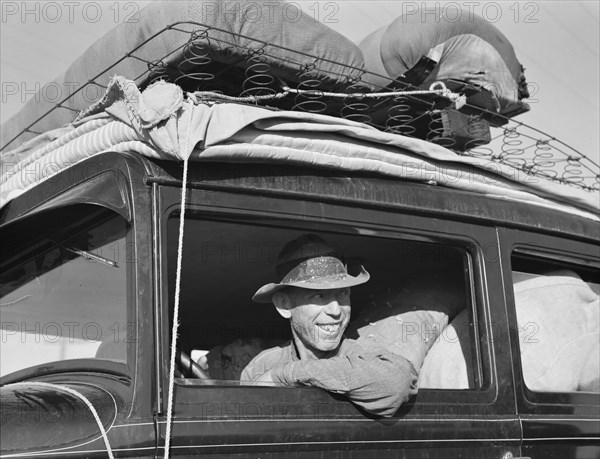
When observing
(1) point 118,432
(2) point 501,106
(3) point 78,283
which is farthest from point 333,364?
(2) point 501,106

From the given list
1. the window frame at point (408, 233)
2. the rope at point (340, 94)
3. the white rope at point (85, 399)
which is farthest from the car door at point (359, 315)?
the rope at point (340, 94)

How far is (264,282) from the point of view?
353 centimetres

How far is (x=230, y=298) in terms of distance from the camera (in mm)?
3635

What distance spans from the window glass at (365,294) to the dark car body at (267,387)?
0.10 meters

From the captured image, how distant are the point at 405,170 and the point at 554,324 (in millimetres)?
839

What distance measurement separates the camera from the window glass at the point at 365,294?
2.97 m

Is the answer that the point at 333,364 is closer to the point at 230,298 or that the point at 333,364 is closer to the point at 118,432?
the point at 118,432

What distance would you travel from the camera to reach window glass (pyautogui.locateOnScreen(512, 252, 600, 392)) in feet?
10.3

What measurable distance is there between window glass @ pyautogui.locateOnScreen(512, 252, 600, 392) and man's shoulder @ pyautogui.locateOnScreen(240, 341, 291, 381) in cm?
83

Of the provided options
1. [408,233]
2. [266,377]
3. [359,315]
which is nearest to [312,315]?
[266,377]

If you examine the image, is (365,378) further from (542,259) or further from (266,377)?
(542,259)

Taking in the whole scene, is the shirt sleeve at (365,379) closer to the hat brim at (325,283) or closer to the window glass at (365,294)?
the hat brim at (325,283)

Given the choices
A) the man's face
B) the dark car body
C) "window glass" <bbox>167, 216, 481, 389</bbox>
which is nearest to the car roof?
the dark car body

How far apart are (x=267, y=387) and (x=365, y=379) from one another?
0.29m
